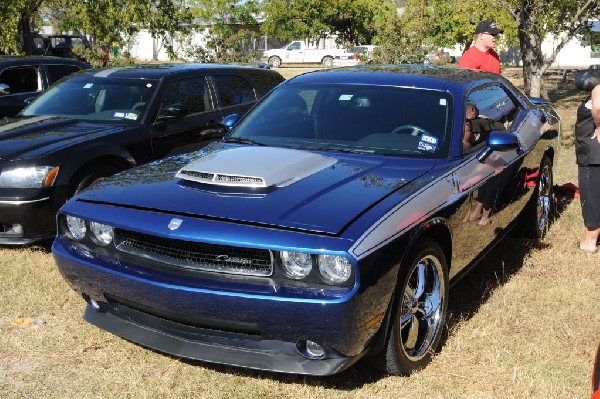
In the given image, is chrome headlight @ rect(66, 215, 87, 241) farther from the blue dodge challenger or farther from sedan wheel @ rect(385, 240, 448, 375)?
sedan wheel @ rect(385, 240, 448, 375)

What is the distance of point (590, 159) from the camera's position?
5633mm

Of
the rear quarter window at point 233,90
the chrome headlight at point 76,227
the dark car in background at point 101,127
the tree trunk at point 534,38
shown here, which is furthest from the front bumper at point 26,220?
the tree trunk at point 534,38

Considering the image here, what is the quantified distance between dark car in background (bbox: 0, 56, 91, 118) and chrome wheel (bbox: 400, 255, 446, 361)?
690 cm

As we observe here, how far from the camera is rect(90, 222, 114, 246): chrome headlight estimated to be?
3.56 meters

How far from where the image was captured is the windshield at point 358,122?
427 centimetres

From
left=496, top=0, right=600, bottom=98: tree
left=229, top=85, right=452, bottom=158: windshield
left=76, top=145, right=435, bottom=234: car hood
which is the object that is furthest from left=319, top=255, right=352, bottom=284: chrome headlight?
left=496, top=0, right=600, bottom=98: tree

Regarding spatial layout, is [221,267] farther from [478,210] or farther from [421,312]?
[478,210]

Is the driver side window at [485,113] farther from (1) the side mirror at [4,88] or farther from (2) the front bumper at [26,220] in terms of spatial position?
(1) the side mirror at [4,88]

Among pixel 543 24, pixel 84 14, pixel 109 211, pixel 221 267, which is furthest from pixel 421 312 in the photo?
pixel 84 14

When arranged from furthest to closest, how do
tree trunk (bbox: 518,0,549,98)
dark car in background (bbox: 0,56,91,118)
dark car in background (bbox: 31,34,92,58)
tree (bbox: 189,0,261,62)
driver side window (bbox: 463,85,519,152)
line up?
tree (bbox: 189,0,261,62)
dark car in background (bbox: 31,34,92,58)
tree trunk (bbox: 518,0,549,98)
dark car in background (bbox: 0,56,91,118)
driver side window (bbox: 463,85,519,152)

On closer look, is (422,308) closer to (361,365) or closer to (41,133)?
(361,365)

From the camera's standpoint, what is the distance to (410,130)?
4336 millimetres

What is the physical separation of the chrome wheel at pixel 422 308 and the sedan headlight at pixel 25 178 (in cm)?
319

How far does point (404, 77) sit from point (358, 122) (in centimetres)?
57
